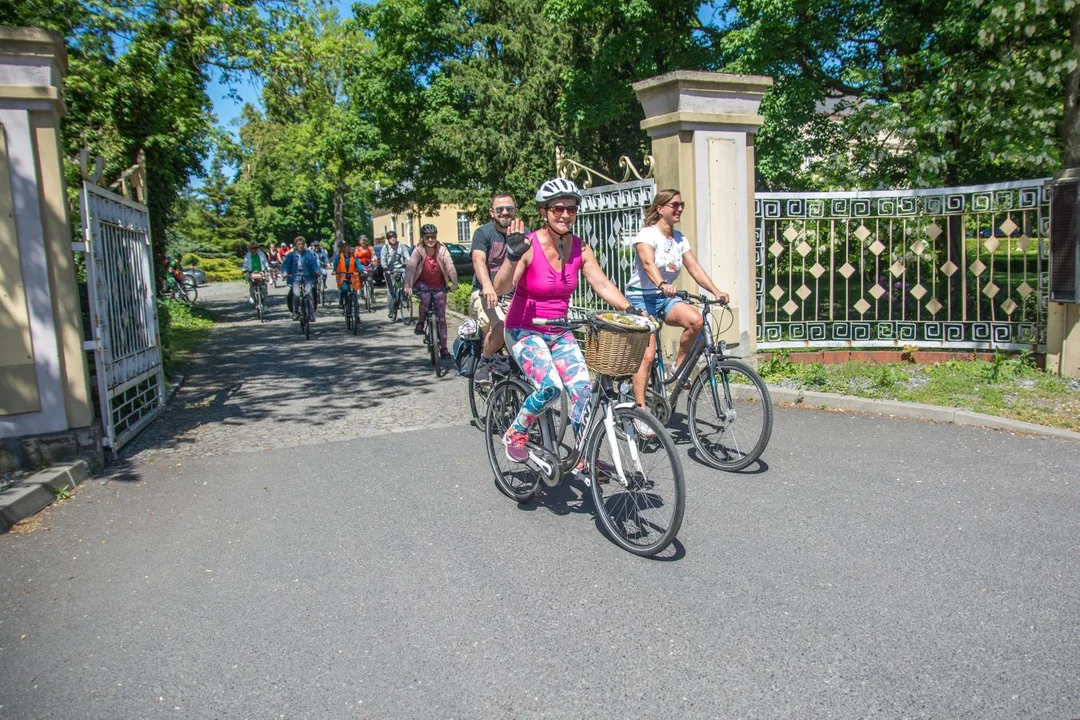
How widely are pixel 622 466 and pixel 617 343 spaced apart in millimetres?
671

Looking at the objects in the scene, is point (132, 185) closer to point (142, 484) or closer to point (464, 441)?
point (142, 484)

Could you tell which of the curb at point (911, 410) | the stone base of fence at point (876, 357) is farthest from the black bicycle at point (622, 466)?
the stone base of fence at point (876, 357)

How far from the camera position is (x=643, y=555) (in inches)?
188

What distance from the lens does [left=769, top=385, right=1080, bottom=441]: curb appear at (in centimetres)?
730

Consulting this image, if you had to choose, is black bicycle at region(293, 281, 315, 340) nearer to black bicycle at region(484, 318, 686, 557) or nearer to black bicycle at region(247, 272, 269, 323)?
black bicycle at region(247, 272, 269, 323)

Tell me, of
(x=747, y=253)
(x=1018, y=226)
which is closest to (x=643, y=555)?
(x=747, y=253)

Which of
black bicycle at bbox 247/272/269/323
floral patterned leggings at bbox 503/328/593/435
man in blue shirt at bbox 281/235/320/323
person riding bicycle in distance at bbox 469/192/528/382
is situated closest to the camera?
floral patterned leggings at bbox 503/328/593/435

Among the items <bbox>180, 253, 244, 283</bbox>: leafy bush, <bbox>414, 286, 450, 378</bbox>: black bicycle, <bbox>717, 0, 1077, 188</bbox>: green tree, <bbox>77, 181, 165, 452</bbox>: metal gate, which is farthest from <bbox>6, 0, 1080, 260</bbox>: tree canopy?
<bbox>180, 253, 244, 283</bbox>: leafy bush

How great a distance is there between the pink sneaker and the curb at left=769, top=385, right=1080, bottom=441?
4.00m

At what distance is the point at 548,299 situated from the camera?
5.45 metres

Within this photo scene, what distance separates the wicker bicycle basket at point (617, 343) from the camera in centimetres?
491

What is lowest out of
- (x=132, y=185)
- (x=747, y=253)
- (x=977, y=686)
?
(x=977, y=686)

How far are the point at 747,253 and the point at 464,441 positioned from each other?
4083 mm

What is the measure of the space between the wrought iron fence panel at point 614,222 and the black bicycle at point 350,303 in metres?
6.78
